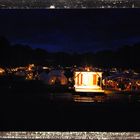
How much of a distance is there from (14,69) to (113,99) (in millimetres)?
463

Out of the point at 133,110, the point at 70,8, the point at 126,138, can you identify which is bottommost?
the point at 126,138

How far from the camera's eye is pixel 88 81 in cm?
114

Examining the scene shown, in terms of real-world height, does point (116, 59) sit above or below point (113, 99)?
above

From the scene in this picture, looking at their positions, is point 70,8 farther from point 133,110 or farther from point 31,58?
point 133,110

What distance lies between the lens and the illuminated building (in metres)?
1.12

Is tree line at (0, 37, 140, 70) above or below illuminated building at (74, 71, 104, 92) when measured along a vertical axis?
above

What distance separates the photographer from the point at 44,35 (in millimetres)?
1143

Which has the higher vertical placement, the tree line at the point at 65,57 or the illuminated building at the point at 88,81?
the tree line at the point at 65,57

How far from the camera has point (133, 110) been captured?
1.14 metres

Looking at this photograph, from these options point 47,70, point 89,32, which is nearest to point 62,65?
point 47,70

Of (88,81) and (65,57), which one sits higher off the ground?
(65,57)

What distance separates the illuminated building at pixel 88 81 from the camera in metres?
1.12

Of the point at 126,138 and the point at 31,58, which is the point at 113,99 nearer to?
the point at 126,138

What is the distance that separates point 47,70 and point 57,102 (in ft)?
0.50
